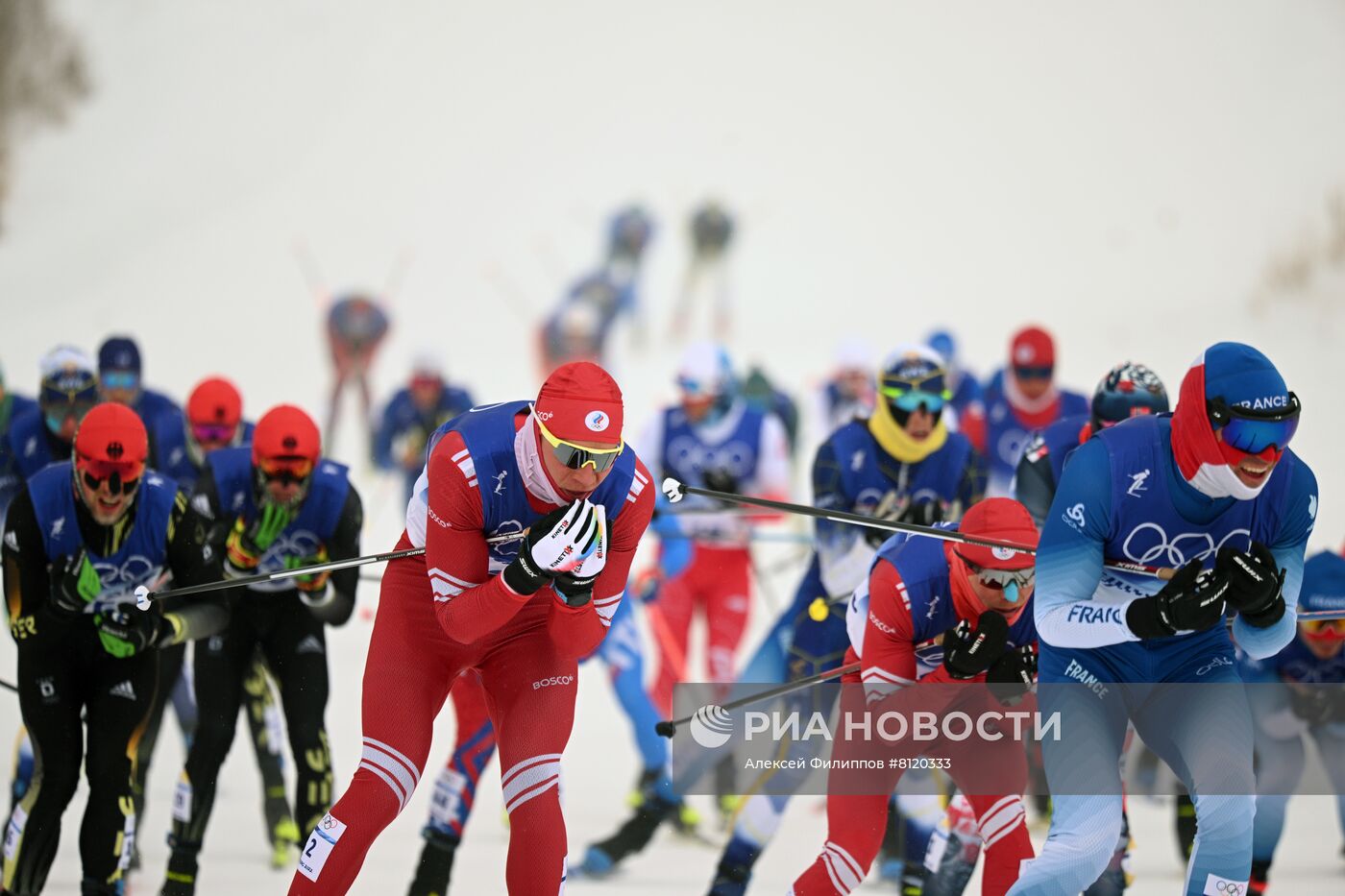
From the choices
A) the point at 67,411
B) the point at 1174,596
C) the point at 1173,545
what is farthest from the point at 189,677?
the point at 1174,596

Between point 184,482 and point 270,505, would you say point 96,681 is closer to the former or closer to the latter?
point 270,505

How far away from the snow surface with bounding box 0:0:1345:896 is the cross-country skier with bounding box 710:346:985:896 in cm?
1268

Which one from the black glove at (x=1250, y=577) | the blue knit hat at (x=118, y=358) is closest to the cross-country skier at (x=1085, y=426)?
the black glove at (x=1250, y=577)

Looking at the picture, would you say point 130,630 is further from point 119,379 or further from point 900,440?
point 900,440

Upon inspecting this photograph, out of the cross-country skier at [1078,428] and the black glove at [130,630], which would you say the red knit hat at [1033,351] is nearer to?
the cross-country skier at [1078,428]

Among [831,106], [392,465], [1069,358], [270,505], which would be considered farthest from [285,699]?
[831,106]

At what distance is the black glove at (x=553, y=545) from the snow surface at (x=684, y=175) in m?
15.2

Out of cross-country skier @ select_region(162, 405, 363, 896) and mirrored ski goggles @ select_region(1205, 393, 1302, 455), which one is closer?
mirrored ski goggles @ select_region(1205, 393, 1302, 455)

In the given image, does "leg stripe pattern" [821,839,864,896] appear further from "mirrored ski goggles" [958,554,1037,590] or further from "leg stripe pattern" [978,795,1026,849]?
"mirrored ski goggles" [958,554,1037,590]

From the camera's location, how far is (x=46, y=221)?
22781 mm

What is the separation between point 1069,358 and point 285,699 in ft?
49.1

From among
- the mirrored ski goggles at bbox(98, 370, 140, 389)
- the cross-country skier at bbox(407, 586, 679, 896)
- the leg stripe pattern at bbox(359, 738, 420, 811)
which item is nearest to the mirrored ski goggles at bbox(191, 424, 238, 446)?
the mirrored ski goggles at bbox(98, 370, 140, 389)

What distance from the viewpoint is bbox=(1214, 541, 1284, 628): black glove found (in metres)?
3.84

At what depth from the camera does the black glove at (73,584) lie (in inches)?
204
